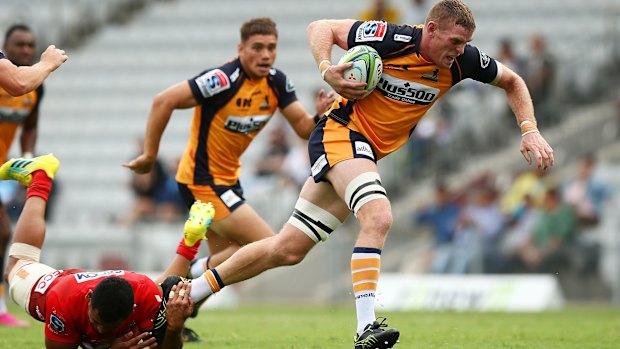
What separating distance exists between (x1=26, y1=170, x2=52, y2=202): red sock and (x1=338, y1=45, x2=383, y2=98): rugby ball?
274 cm

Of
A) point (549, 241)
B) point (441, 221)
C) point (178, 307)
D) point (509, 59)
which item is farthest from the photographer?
point (509, 59)

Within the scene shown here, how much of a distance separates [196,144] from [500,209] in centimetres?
808

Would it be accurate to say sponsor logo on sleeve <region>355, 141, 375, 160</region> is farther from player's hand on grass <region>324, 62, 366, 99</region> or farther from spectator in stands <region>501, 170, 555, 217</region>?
spectator in stands <region>501, 170, 555, 217</region>

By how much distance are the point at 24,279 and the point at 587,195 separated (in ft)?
34.9

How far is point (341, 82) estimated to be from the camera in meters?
7.52

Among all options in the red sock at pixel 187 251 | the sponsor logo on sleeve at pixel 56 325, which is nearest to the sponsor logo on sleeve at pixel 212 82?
the red sock at pixel 187 251

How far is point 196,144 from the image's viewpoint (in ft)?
32.6

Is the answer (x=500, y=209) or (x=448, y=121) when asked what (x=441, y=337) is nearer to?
(x=500, y=209)

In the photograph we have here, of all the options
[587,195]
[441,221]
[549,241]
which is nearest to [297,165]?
[441,221]

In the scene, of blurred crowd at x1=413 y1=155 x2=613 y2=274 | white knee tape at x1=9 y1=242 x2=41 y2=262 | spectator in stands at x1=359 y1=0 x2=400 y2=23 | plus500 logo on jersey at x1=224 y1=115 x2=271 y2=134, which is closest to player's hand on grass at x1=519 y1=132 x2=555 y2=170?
plus500 logo on jersey at x1=224 y1=115 x2=271 y2=134

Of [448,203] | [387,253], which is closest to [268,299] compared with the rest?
[387,253]

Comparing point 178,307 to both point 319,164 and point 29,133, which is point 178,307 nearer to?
point 319,164

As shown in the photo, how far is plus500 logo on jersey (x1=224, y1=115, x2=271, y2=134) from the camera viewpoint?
9.88 metres

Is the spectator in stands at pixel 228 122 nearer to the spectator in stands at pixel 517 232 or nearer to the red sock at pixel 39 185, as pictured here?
the red sock at pixel 39 185
